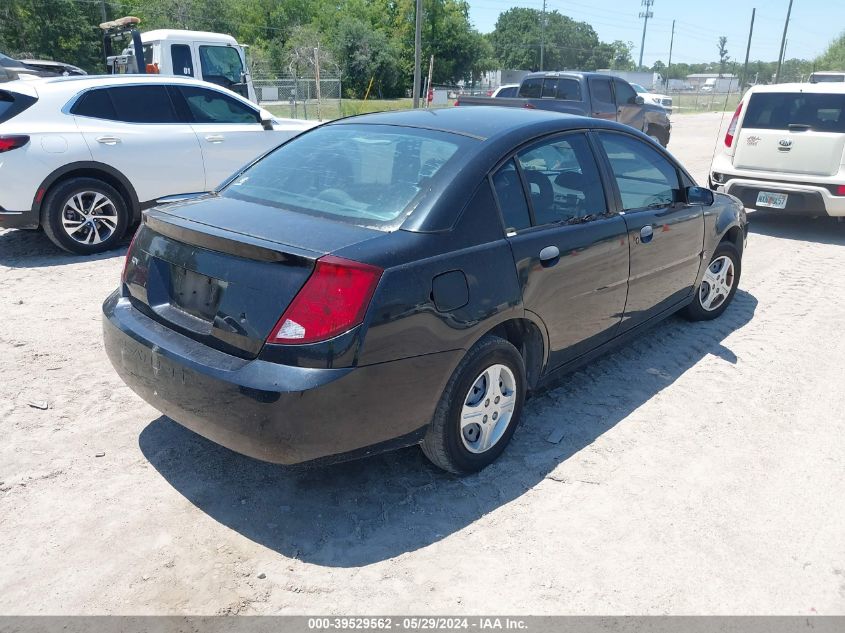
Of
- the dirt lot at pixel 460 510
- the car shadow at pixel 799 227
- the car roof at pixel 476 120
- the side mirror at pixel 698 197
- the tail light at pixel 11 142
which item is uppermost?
the car roof at pixel 476 120

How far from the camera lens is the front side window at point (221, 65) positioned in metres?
14.8

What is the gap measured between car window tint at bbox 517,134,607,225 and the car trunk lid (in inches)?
43.6

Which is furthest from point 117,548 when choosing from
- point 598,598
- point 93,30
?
point 93,30

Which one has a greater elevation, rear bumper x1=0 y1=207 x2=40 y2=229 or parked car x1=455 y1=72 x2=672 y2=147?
parked car x1=455 y1=72 x2=672 y2=147

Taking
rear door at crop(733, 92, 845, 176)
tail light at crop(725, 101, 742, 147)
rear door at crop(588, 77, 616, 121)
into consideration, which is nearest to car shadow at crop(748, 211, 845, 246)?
rear door at crop(733, 92, 845, 176)

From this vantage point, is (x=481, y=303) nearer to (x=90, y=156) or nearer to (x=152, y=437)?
(x=152, y=437)

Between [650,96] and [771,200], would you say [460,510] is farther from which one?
[650,96]

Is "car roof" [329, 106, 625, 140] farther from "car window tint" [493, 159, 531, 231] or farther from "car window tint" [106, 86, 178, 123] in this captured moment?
"car window tint" [106, 86, 178, 123]

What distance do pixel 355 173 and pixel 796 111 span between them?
769 cm

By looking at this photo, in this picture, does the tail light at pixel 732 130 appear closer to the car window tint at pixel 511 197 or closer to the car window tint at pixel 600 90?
the car window tint at pixel 600 90

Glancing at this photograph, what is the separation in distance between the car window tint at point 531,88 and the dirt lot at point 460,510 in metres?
11.8

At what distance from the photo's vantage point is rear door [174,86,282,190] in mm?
7801

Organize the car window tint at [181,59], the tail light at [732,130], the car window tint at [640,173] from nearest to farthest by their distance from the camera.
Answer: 1. the car window tint at [640,173]
2. the tail light at [732,130]
3. the car window tint at [181,59]

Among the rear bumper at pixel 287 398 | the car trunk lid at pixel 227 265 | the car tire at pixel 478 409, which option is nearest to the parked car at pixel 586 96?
the car tire at pixel 478 409
